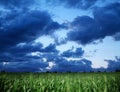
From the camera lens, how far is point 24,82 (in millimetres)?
14641

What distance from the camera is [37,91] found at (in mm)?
12188

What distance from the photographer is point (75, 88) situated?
37.9 ft

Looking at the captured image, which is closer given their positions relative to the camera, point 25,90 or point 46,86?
point 25,90

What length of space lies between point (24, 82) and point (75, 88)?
4.15 metres

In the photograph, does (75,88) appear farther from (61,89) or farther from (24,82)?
(24,82)

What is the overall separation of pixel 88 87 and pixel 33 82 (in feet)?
10.9

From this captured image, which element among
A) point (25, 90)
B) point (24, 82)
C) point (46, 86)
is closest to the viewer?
point (25, 90)

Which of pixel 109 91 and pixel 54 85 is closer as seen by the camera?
pixel 109 91

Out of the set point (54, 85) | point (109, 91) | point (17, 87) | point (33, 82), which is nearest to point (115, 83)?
point (109, 91)

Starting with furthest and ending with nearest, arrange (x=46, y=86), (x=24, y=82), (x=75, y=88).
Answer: (x=24, y=82) < (x=46, y=86) < (x=75, y=88)

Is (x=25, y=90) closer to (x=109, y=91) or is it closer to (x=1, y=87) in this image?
(x=1, y=87)

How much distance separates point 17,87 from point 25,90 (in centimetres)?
64

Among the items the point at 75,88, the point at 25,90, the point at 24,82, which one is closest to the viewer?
the point at 75,88

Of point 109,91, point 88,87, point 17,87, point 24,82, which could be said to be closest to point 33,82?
point 24,82
